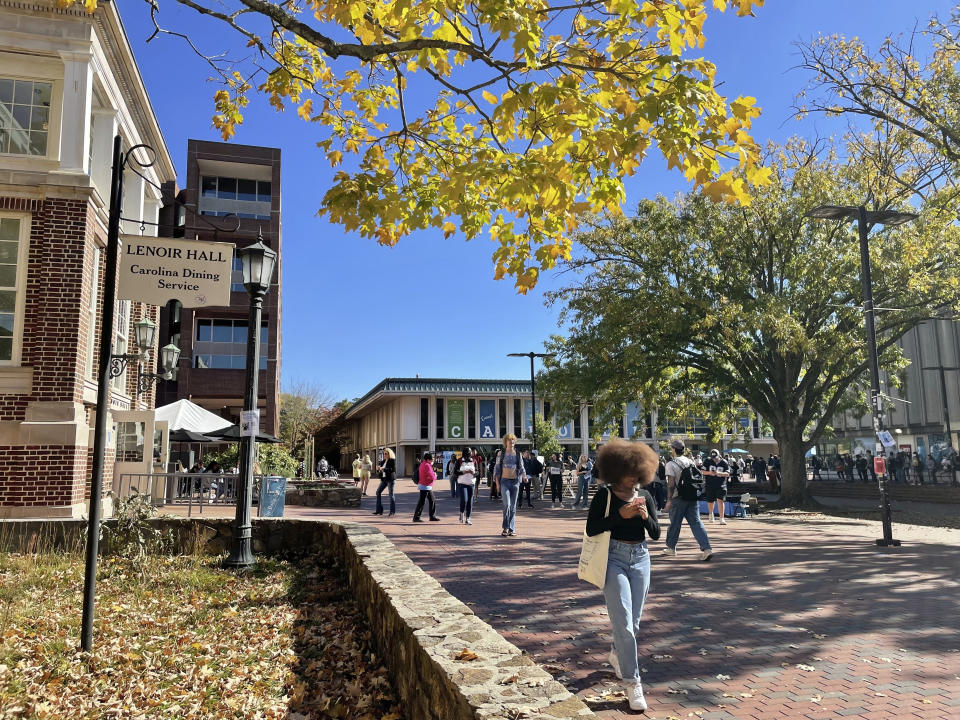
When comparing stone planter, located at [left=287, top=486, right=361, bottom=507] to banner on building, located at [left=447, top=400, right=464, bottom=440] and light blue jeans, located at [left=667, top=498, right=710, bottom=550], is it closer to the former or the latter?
light blue jeans, located at [left=667, top=498, right=710, bottom=550]

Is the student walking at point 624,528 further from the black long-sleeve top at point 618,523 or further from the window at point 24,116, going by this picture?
the window at point 24,116

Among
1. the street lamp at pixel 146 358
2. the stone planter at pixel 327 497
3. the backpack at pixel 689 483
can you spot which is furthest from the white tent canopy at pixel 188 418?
the backpack at pixel 689 483

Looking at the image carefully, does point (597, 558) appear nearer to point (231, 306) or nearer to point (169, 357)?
point (169, 357)

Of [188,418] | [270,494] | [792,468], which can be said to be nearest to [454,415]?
[792,468]

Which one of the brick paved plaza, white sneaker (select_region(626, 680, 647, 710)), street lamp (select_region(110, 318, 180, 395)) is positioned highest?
Result: street lamp (select_region(110, 318, 180, 395))

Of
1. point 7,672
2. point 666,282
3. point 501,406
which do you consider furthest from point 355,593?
point 501,406

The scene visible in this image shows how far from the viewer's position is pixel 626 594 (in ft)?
14.2

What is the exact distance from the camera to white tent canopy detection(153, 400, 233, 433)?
18.2 m

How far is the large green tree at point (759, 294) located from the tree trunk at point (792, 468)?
37mm

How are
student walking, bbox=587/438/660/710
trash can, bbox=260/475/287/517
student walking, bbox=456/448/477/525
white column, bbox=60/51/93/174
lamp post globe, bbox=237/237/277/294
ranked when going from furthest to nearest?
student walking, bbox=456/448/477/525 → trash can, bbox=260/475/287/517 → white column, bbox=60/51/93/174 → lamp post globe, bbox=237/237/277/294 → student walking, bbox=587/438/660/710

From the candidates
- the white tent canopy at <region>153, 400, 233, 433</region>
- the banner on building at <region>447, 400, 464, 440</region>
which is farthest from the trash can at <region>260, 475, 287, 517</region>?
the banner on building at <region>447, 400, 464, 440</region>

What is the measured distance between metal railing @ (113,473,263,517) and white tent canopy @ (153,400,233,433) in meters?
2.26

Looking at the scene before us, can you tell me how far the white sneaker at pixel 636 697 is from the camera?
4004mm

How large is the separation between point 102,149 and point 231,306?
1039 inches
